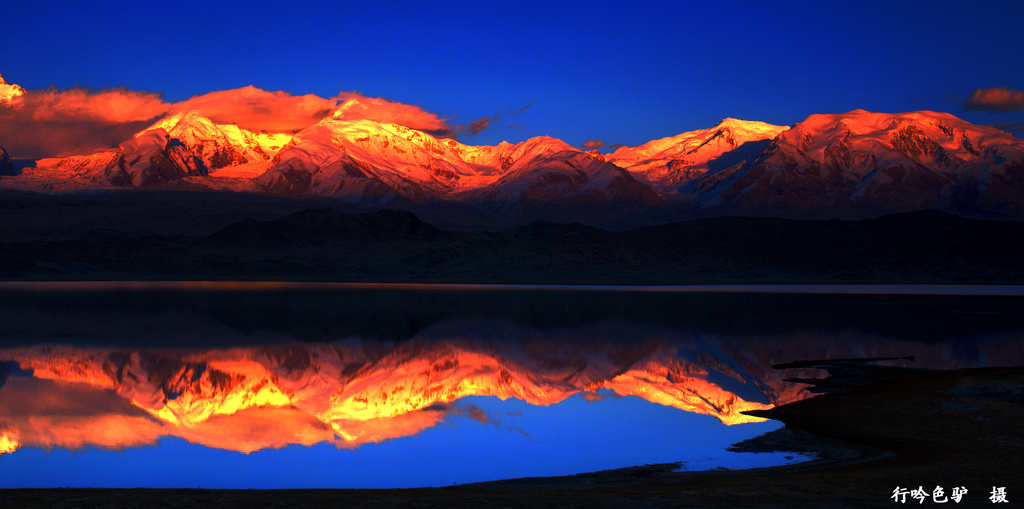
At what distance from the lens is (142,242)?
165375mm

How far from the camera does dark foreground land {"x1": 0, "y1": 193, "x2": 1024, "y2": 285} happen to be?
141 metres

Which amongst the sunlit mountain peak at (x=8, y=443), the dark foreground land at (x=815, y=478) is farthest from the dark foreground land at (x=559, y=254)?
the sunlit mountain peak at (x=8, y=443)

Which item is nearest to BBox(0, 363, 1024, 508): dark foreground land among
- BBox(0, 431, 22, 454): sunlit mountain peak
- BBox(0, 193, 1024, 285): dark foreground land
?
BBox(0, 431, 22, 454): sunlit mountain peak

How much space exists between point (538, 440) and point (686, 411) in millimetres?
5897

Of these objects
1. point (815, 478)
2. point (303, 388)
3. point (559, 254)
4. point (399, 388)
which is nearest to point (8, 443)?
point (303, 388)

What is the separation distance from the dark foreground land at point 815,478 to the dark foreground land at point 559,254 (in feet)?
361

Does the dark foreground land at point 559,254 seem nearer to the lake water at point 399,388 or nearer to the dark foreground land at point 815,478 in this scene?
Result: the lake water at point 399,388

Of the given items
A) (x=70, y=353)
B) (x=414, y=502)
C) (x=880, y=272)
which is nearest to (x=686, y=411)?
(x=414, y=502)

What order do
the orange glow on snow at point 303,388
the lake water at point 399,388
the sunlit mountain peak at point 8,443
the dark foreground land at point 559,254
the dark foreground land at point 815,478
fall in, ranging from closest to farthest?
1. the dark foreground land at point 815,478
2. the lake water at point 399,388
3. the sunlit mountain peak at point 8,443
4. the orange glow on snow at point 303,388
5. the dark foreground land at point 559,254

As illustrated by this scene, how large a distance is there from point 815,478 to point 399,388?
16181mm

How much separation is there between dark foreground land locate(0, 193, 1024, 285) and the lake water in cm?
8279

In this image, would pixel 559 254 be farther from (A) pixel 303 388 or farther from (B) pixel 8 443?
(B) pixel 8 443

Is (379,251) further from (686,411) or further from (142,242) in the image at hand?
(686,411)

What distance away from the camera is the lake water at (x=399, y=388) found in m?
18.3
